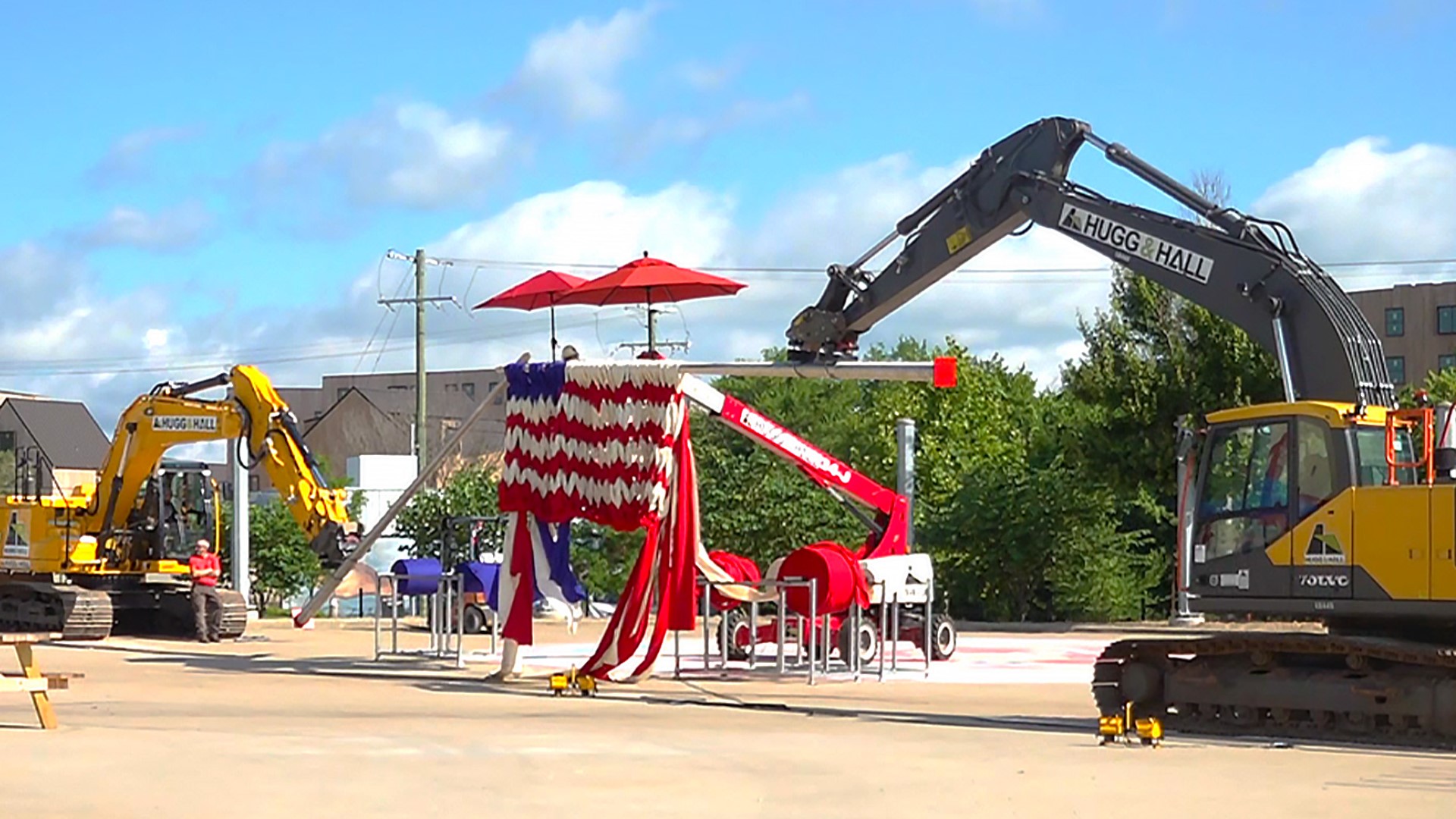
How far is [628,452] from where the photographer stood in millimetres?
21031

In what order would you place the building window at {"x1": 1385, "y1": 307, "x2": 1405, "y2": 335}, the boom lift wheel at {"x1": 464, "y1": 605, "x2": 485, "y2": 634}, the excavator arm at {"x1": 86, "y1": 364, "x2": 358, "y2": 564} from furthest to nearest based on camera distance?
the building window at {"x1": 1385, "y1": 307, "x2": 1405, "y2": 335}, the boom lift wheel at {"x1": 464, "y1": 605, "x2": 485, "y2": 634}, the excavator arm at {"x1": 86, "y1": 364, "x2": 358, "y2": 564}

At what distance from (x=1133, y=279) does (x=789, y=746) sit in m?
23.0

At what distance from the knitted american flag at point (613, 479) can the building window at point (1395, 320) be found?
62.0 m

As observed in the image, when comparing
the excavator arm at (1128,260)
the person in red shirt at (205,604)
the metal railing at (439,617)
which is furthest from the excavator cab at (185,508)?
the excavator arm at (1128,260)

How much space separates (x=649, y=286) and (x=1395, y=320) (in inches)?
2419

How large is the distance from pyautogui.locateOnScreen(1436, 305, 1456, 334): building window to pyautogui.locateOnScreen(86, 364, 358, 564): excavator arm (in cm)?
5752

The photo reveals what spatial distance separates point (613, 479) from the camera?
2105cm

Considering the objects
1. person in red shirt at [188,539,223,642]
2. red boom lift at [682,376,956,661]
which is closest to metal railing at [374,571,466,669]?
red boom lift at [682,376,956,661]

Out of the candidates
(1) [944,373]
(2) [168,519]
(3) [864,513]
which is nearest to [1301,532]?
(1) [944,373]

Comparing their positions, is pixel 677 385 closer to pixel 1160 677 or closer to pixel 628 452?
pixel 628 452

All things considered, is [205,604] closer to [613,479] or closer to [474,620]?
[474,620]

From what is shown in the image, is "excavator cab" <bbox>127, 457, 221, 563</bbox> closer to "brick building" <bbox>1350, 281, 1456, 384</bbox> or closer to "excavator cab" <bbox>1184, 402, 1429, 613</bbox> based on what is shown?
"excavator cab" <bbox>1184, 402, 1429, 613</bbox>

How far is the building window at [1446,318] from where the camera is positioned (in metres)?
76.4

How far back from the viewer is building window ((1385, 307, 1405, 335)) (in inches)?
3046
